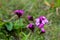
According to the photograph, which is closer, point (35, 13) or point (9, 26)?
point (9, 26)

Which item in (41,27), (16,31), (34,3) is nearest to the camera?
(41,27)

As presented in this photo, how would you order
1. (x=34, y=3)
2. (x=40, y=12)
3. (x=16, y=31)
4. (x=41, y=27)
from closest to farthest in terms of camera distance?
(x=41, y=27)
(x=16, y=31)
(x=40, y=12)
(x=34, y=3)

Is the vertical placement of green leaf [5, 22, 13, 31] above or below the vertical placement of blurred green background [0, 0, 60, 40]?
above

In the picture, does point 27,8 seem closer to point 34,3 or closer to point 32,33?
point 34,3

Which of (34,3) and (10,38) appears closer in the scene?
(10,38)

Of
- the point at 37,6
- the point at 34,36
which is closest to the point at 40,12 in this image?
the point at 37,6

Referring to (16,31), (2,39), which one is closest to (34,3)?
(16,31)

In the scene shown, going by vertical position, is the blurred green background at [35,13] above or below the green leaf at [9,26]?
below
